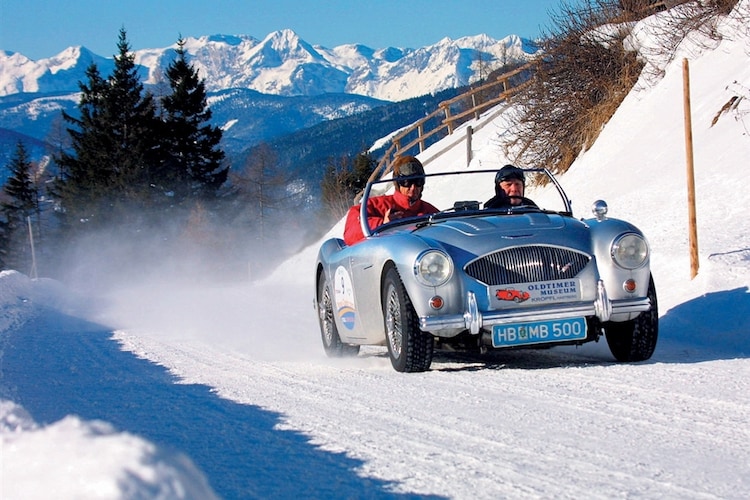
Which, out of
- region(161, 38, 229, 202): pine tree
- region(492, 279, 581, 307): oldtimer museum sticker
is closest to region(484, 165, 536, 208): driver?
region(492, 279, 581, 307): oldtimer museum sticker

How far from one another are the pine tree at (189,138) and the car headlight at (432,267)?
46.8 metres

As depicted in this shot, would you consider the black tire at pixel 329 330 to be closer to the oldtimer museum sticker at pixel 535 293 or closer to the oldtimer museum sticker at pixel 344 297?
the oldtimer museum sticker at pixel 344 297

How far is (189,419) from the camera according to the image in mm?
4805

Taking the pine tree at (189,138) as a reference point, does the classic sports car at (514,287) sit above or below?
below

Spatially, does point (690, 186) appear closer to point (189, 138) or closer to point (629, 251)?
point (629, 251)

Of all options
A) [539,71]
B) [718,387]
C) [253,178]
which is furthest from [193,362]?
[253,178]

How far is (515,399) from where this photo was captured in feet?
16.5

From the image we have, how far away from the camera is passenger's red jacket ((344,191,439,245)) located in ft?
25.3

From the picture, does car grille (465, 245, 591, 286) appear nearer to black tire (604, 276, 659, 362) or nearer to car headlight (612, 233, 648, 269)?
car headlight (612, 233, 648, 269)

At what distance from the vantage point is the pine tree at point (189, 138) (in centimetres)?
5209

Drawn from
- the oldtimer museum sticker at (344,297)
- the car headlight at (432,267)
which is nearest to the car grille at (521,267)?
the car headlight at (432,267)

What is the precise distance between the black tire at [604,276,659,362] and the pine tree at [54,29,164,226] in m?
Result: 45.5

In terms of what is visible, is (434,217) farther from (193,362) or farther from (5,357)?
(5,357)

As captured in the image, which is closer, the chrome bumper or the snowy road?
the snowy road
